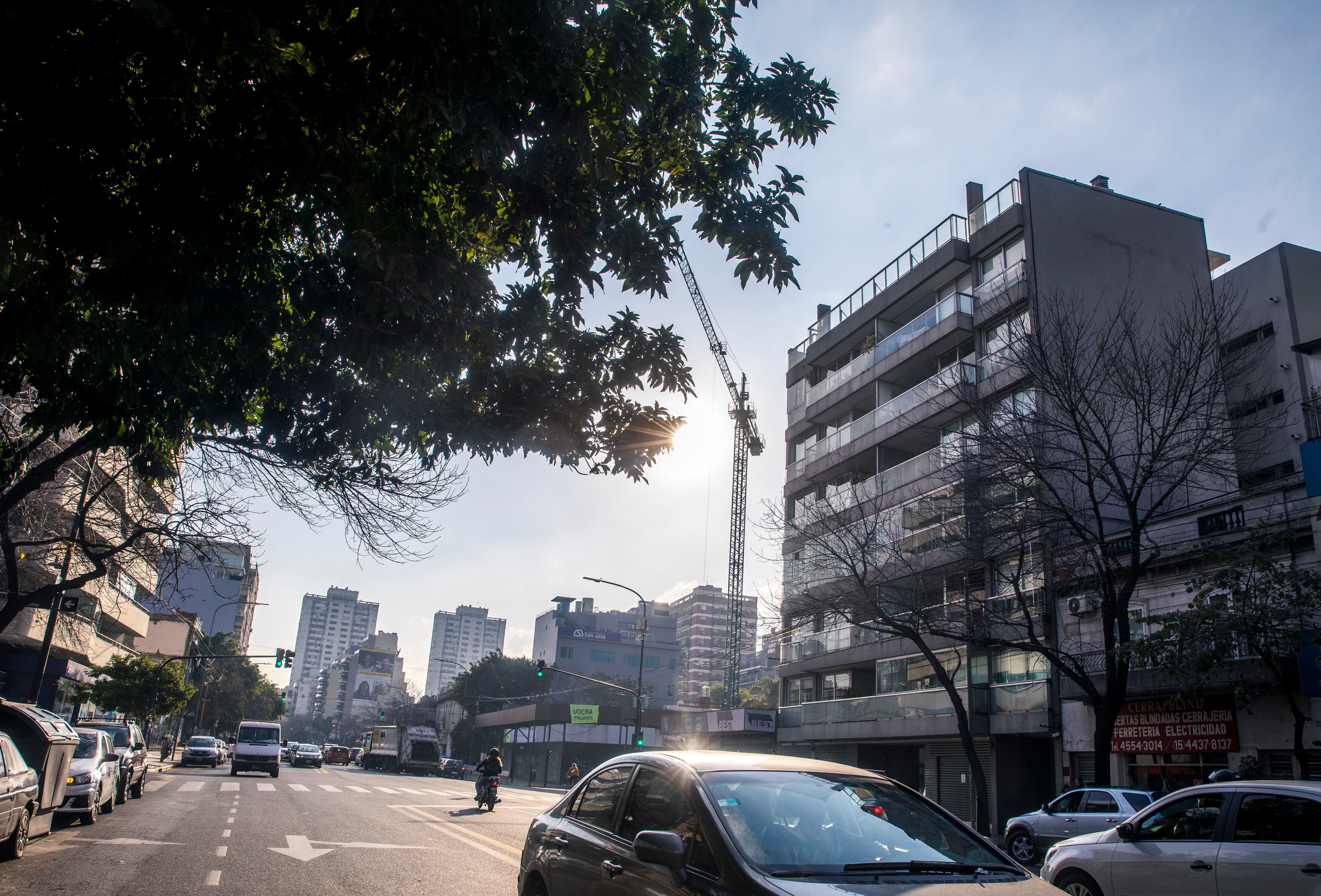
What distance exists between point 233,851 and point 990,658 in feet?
69.0

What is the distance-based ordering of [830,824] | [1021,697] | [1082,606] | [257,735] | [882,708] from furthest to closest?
A: [257,735] → [882,708] → [1021,697] → [1082,606] → [830,824]

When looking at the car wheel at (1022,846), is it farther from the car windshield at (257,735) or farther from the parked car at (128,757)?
the car windshield at (257,735)

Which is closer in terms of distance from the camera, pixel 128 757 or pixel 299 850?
pixel 299 850

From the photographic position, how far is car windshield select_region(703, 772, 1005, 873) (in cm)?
376

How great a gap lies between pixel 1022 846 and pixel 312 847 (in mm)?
12559

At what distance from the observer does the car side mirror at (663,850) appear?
12.4ft

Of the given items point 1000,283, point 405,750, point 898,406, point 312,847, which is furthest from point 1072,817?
point 405,750

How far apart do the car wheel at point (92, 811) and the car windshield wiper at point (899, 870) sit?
1411 cm

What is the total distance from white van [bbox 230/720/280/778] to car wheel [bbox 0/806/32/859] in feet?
74.5

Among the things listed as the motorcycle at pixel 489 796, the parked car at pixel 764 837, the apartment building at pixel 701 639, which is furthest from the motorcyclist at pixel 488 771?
the apartment building at pixel 701 639

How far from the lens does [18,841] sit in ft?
32.5

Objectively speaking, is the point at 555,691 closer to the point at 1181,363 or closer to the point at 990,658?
the point at 990,658

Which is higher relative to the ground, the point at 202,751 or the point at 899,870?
the point at 899,870

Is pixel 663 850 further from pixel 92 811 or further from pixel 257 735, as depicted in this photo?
pixel 257 735
